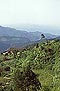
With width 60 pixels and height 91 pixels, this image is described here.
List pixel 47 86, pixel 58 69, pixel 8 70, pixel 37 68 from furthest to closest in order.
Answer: pixel 8 70
pixel 37 68
pixel 58 69
pixel 47 86

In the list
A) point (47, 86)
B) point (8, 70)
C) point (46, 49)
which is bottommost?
point (8, 70)

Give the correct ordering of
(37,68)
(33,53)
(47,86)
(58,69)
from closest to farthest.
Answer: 1. (47,86)
2. (58,69)
3. (37,68)
4. (33,53)

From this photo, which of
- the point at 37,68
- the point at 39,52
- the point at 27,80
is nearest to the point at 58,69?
the point at 37,68

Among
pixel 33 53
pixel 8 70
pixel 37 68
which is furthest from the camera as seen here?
pixel 33 53

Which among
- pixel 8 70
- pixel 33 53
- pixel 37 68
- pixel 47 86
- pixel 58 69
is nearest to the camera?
pixel 47 86

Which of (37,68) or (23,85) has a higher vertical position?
(23,85)

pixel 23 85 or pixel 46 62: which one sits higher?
pixel 23 85

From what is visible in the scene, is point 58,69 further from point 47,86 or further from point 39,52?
point 47,86

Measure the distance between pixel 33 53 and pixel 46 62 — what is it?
55.7ft

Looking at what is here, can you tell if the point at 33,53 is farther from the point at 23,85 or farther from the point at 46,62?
the point at 23,85

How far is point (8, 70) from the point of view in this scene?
135750 mm

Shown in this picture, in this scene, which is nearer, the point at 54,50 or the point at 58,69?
the point at 58,69

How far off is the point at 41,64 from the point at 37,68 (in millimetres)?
2837

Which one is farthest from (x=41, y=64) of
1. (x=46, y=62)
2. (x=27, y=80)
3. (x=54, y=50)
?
(x=27, y=80)
